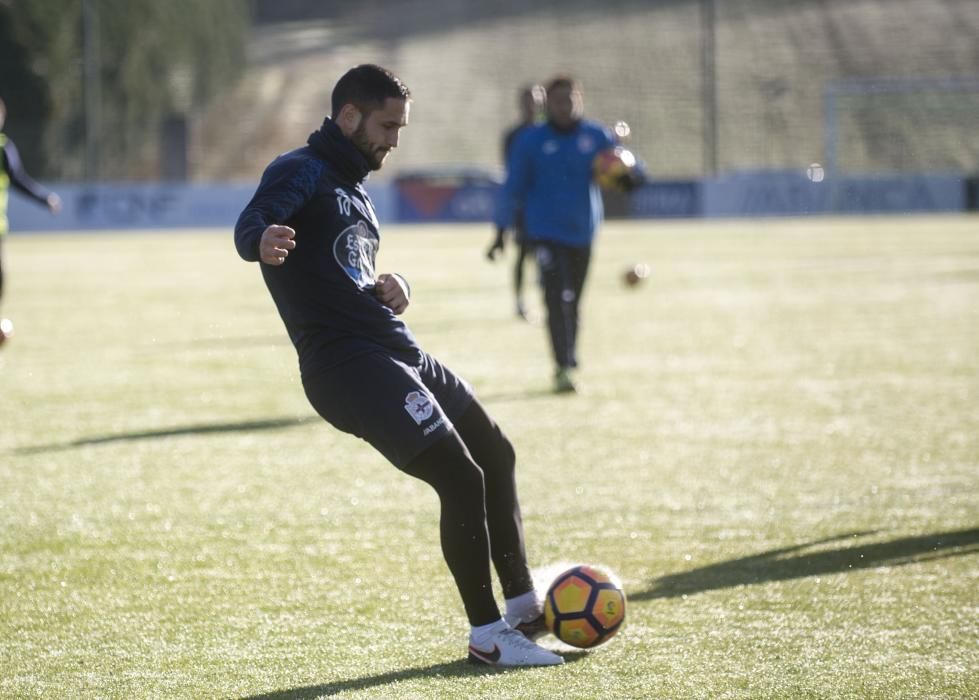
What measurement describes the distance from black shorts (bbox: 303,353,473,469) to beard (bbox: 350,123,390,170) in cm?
63

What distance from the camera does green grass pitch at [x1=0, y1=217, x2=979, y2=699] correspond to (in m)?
4.91

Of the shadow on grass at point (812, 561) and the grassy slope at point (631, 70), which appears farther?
the grassy slope at point (631, 70)

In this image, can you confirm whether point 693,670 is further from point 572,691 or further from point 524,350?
point 524,350

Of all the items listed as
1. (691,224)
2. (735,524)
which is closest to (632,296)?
(735,524)

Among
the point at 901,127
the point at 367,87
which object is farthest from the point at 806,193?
the point at 367,87

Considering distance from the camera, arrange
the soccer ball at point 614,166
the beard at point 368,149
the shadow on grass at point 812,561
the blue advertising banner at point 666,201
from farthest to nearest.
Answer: the blue advertising banner at point 666,201, the soccer ball at point 614,166, the shadow on grass at point 812,561, the beard at point 368,149

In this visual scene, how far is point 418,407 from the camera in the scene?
4.83m

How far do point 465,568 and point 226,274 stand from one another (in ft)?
69.2

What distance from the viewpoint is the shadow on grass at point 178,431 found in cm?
927

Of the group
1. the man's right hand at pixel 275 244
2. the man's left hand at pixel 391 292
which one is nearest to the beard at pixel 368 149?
the man's left hand at pixel 391 292

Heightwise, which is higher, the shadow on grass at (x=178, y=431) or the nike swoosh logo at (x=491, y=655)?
the nike swoosh logo at (x=491, y=655)

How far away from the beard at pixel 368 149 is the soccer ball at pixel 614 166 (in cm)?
584

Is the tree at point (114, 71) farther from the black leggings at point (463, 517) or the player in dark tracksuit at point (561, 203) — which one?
the black leggings at point (463, 517)

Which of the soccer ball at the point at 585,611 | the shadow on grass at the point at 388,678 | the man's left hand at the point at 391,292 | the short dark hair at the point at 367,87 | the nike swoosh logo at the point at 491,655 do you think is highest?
the short dark hair at the point at 367,87
